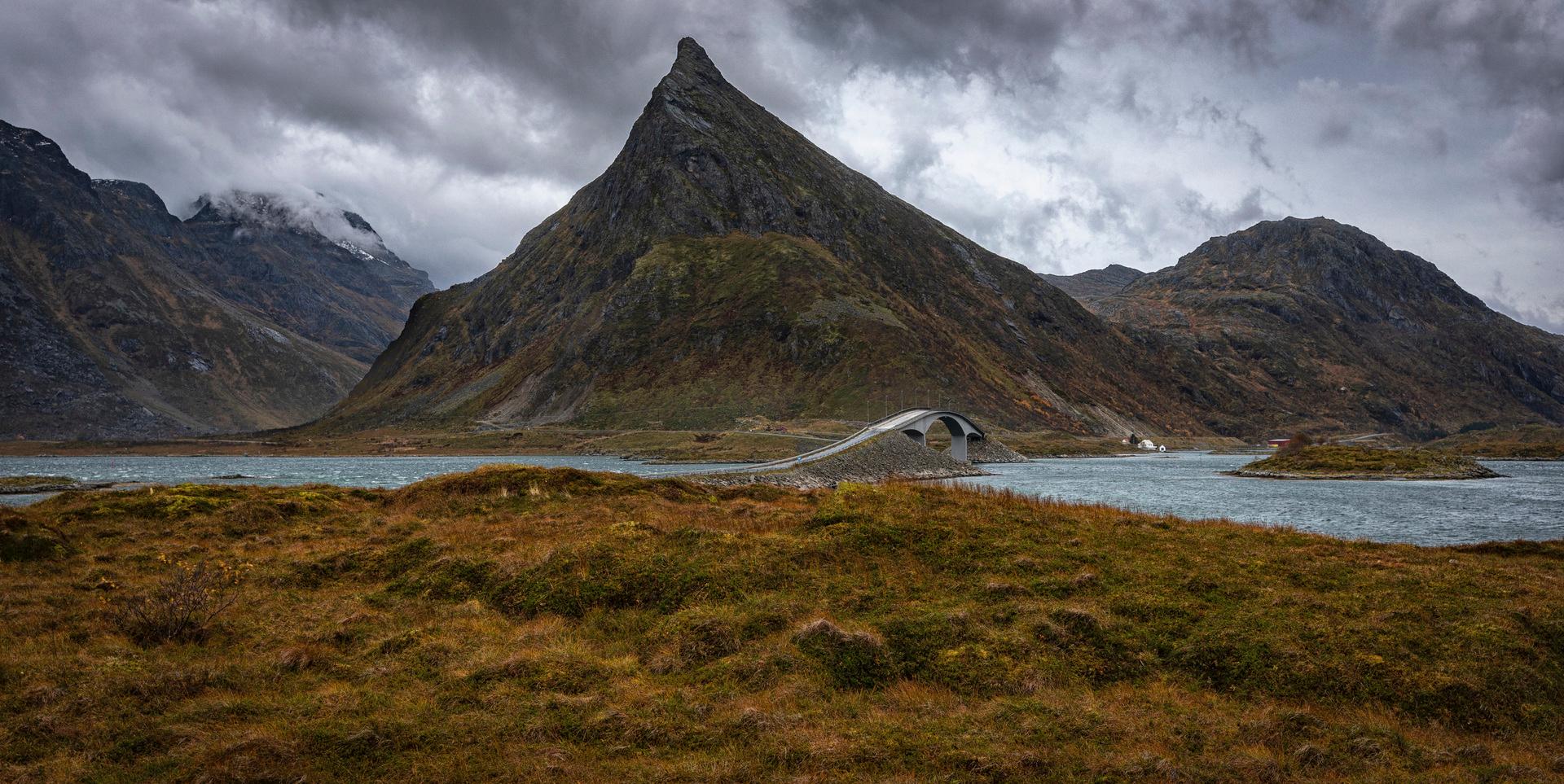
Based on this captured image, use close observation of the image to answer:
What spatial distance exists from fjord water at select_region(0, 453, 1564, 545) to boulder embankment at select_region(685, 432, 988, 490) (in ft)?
22.3

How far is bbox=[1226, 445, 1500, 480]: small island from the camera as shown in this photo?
116 metres

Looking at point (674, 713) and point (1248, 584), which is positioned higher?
point (1248, 584)

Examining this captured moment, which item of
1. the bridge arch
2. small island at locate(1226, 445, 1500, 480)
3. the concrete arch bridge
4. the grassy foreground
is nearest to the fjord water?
small island at locate(1226, 445, 1500, 480)

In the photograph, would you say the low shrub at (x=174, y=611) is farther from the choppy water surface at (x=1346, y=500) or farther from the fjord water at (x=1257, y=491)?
the choppy water surface at (x=1346, y=500)

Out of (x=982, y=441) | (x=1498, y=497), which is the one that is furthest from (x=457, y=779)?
(x=982, y=441)

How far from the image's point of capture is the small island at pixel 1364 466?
382 feet

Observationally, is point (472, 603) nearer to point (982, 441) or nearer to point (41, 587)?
point (41, 587)

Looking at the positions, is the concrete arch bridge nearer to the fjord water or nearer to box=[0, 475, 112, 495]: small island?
the fjord water

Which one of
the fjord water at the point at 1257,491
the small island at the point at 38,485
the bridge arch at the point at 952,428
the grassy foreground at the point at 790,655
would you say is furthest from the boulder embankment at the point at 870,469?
the small island at the point at 38,485

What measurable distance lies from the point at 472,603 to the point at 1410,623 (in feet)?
56.4

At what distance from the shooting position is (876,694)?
12.0m

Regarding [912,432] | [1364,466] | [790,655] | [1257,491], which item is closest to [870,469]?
[912,432]

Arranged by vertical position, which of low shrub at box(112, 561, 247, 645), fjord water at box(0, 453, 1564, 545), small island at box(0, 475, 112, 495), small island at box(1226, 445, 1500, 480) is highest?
small island at box(1226, 445, 1500, 480)

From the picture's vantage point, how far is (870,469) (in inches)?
3863
